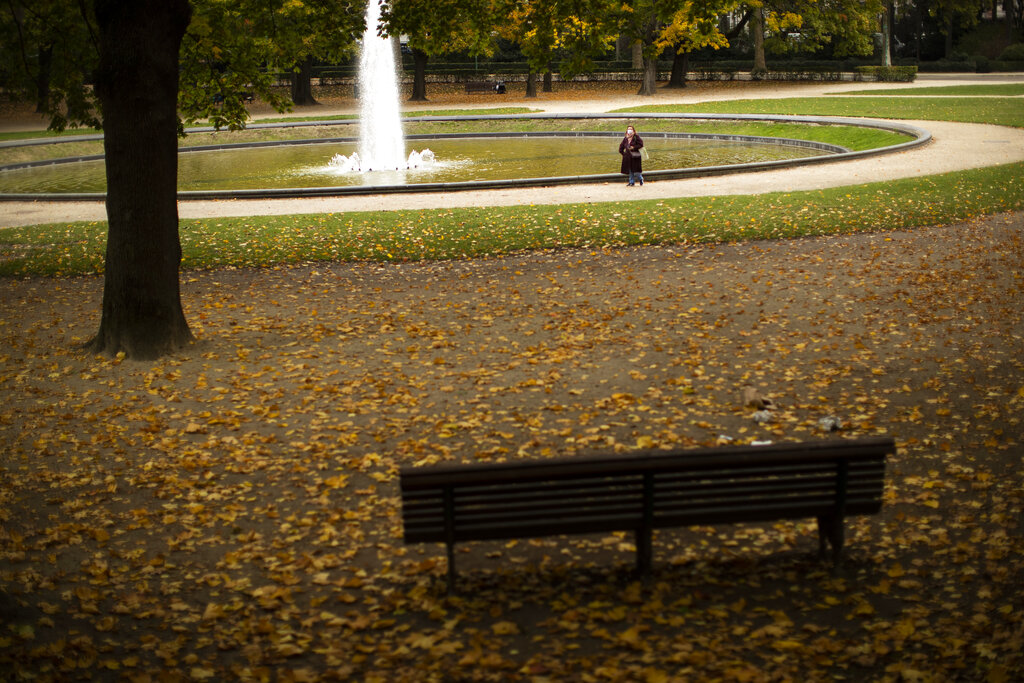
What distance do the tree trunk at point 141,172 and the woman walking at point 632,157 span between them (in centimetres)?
1235

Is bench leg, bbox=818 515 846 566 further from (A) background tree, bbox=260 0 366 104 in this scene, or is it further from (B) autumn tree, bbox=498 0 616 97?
(A) background tree, bbox=260 0 366 104

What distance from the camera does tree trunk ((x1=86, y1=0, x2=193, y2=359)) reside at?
909 cm

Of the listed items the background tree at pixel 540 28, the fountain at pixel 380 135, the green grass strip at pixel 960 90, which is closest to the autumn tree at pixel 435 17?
the background tree at pixel 540 28

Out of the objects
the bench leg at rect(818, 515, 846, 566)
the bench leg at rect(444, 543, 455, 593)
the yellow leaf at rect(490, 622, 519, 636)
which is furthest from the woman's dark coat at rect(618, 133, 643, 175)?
the yellow leaf at rect(490, 622, 519, 636)

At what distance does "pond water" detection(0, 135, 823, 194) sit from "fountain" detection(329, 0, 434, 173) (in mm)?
527

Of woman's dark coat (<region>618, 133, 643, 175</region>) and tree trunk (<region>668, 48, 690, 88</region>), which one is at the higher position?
tree trunk (<region>668, 48, 690, 88</region>)

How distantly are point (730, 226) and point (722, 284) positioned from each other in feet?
12.3

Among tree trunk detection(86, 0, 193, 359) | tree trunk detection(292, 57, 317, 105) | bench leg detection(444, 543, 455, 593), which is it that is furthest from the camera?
tree trunk detection(292, 57, 317, 105)

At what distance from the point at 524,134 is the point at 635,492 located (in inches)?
1240

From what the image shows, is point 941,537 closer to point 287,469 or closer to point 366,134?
point 287,469

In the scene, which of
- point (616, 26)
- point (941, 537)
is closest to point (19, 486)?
point (941, 537)

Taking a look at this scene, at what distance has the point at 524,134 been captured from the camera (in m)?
35.5

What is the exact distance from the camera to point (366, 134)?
34625 millimetres

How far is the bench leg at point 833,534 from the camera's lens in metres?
5.32
